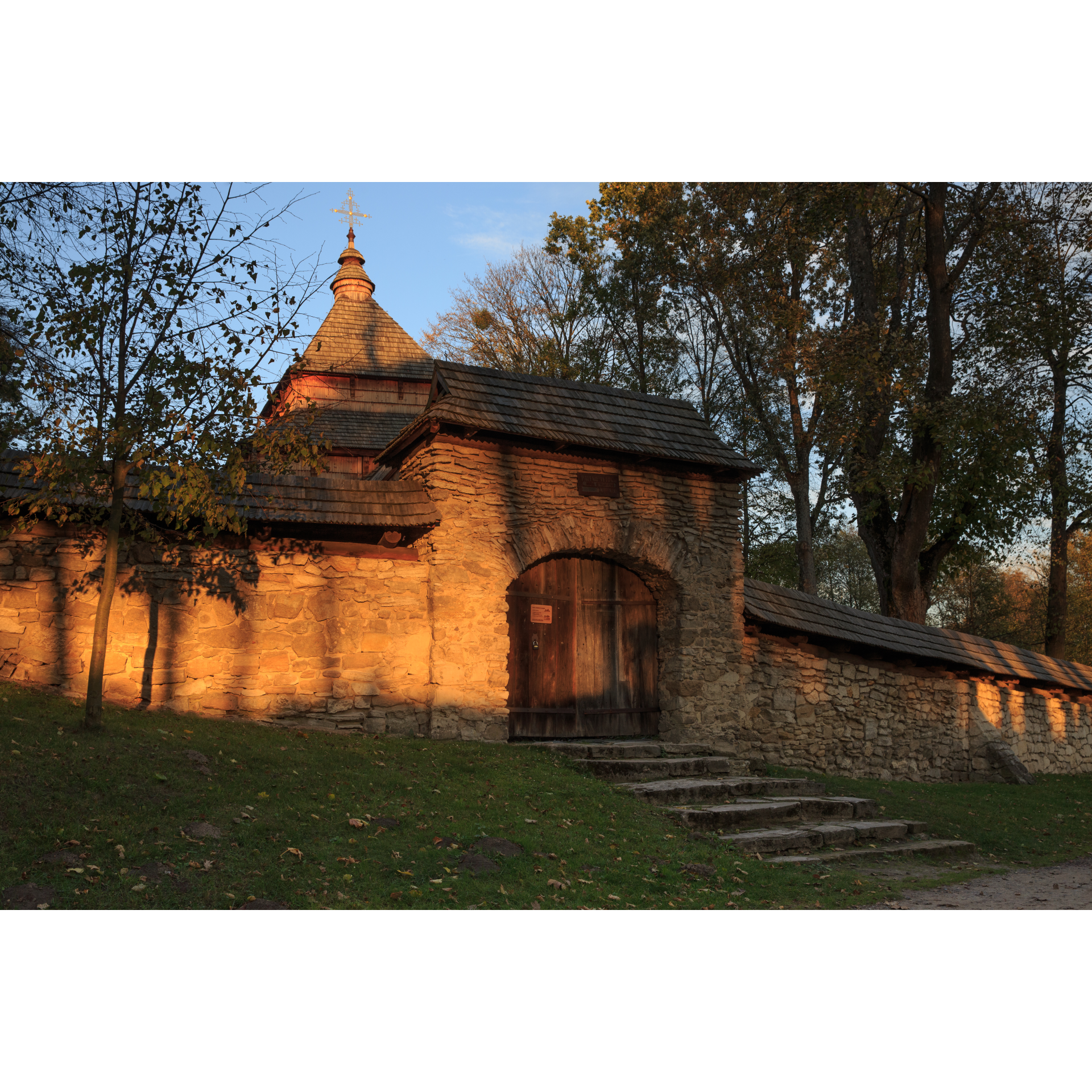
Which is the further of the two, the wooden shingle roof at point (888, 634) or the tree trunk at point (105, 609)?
the wooden shingle roof at point (888, 634)

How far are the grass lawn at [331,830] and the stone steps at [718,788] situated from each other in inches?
15.3

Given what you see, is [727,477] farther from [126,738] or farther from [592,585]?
[126,738]

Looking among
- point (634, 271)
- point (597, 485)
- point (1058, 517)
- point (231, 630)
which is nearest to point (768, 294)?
point (634, 271)

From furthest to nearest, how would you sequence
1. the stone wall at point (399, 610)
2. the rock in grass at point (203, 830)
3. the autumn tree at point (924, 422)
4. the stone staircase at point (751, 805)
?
the autumn tree at point (924, 422) < the stone wall at point (399, 610) < the stone staircase at point (751, 805) < the rock in grass at point (203, 830)

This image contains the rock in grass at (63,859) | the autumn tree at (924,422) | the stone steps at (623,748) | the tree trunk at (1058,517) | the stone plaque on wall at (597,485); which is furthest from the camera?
the tree trunk at (1058,517)

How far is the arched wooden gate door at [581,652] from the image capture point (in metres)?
10.3

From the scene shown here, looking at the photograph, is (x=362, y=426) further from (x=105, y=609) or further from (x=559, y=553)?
(x=105, y=609)

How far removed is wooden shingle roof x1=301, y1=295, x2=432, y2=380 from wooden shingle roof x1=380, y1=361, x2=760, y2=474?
36.8 feet

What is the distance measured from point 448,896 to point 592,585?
6.14 metres

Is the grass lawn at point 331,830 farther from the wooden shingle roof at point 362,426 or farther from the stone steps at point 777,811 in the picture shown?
the wooden shingle roof at point 362,426

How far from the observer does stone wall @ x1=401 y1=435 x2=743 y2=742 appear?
31.0 feet

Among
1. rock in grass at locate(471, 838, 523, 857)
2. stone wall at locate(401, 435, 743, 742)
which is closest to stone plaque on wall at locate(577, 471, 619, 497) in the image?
stone wall at locate(401, 435, 743, 742)

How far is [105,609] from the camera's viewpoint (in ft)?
23.1

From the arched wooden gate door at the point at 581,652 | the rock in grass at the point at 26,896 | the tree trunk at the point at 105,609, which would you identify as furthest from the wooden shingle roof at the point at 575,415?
the rock in grass at the point at 26,896
